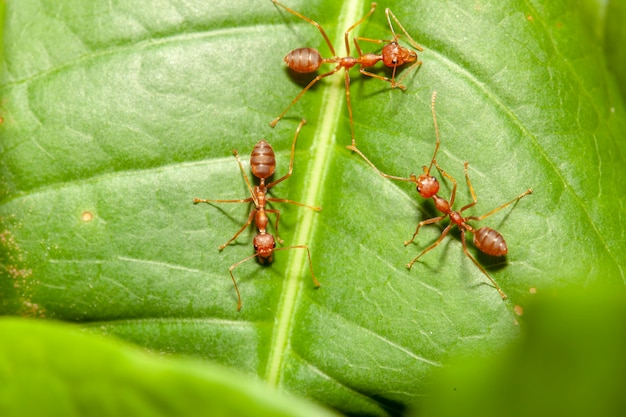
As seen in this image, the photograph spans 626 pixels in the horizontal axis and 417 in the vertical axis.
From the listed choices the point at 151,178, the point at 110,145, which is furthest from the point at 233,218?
the point at 110,145

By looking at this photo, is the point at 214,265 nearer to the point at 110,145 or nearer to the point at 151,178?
the point at 151,178

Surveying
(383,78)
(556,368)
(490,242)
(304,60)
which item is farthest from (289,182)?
(556,368)

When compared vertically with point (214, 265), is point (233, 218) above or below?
above

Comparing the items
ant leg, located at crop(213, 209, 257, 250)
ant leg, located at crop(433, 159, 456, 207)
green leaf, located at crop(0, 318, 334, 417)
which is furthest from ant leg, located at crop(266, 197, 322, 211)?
green leaf, located at crop(0, 318, 334, 417)

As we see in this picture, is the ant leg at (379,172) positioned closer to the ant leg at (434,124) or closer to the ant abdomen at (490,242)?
the ant leg at (434,124)

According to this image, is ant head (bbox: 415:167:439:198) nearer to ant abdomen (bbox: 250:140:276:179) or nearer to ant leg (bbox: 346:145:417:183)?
ant leg (bbox: 346:145:417:183)

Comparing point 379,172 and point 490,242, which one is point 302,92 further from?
point 490,242

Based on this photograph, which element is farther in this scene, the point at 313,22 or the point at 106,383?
the point at 313,22

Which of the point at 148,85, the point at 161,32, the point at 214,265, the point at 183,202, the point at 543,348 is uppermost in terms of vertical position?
the point at 161,32

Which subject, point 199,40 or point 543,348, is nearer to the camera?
point 543,348
